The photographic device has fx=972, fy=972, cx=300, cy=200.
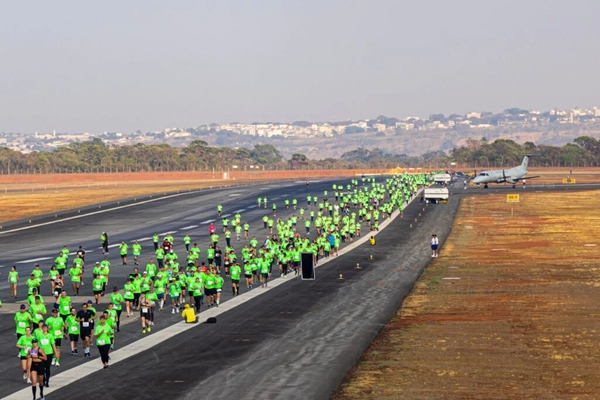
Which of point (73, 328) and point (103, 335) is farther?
point (73, 328)

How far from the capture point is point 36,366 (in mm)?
27578

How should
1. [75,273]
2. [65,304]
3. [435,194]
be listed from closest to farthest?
[65,304] < [75,273] < [435,194]

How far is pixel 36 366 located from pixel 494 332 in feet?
62.3

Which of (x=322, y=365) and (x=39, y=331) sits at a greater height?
(x=39, y=331)

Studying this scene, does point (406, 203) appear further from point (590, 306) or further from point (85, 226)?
point (590, 306)

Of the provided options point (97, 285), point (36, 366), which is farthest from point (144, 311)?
point (36, 366)

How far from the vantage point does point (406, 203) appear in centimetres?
12612

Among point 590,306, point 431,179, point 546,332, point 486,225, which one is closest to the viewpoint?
point 546,332

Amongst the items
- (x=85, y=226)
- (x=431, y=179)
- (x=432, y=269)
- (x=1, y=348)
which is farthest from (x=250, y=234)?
(x=431, y=179)

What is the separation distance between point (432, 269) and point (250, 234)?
31.4m

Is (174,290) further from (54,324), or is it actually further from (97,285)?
(54,324)

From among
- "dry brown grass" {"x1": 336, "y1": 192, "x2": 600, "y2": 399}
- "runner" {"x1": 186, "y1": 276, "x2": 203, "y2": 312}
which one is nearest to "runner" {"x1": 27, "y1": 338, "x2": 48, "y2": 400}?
"dry brown grass" {"x1": 336, "y1": 192, "x2": 600, "y2": 399}

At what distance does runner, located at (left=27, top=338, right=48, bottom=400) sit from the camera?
27.5 meters

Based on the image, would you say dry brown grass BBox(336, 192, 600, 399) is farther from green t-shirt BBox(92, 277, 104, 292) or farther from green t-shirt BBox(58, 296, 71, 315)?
green t-shirt BBox(92, 277, 104, 292)
